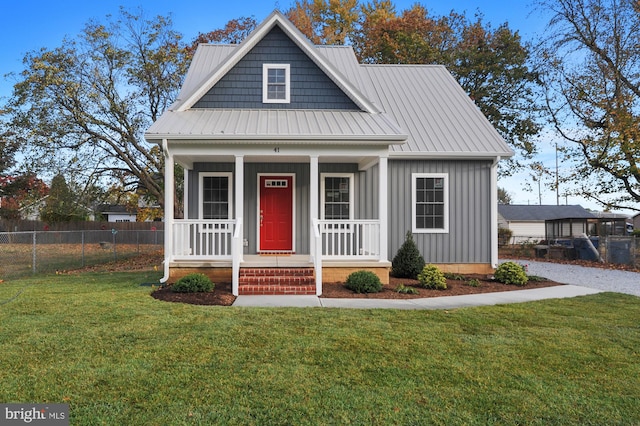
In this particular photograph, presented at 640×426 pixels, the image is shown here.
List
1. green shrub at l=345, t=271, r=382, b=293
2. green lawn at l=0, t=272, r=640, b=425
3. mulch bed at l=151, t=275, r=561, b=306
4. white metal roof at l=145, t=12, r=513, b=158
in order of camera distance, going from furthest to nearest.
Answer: white metal roof at l=145, t=12, r=513, b=158
green shrub at l=345, t=271, r=382, b=293
mulch bed at l=151, t=275, r=561, b=306
green lawn at l=0, t=272, r=640, b=425

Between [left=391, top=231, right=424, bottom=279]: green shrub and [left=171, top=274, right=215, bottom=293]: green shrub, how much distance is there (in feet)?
15.5

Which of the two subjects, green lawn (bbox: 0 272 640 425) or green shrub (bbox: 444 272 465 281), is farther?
green shrub (bbox: 444 272 465 281)

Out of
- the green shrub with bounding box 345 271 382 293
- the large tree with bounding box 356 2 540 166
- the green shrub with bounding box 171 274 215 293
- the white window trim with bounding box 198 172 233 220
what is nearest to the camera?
the green shrub with bounding box 171 274 215 293

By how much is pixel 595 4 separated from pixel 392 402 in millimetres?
22667

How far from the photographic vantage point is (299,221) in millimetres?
12234

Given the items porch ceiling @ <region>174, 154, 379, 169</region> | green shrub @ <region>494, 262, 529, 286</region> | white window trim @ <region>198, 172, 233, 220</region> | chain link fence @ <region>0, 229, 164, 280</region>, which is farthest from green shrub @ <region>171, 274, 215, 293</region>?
green shrub @ <region>494, 262, 529, 286</region>

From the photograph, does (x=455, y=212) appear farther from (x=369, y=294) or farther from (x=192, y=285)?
(x=192, y=285)

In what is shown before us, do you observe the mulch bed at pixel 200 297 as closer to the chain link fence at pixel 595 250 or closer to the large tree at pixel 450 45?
the chain link fence at pixel 595 250

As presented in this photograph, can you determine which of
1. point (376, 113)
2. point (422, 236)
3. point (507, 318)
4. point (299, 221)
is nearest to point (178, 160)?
point (299, 221)

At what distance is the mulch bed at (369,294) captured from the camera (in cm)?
824

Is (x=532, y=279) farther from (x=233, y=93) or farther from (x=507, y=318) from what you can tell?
(x=233, y=93)

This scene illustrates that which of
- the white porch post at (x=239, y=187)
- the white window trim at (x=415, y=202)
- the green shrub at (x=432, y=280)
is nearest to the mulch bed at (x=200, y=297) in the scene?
the white porch post at (x=239, y=187)

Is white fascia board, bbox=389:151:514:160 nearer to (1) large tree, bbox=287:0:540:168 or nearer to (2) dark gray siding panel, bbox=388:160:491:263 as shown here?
(2) dark gray siding panel, bbox=388:160:491:263

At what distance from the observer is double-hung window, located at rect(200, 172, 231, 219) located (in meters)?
12.1
